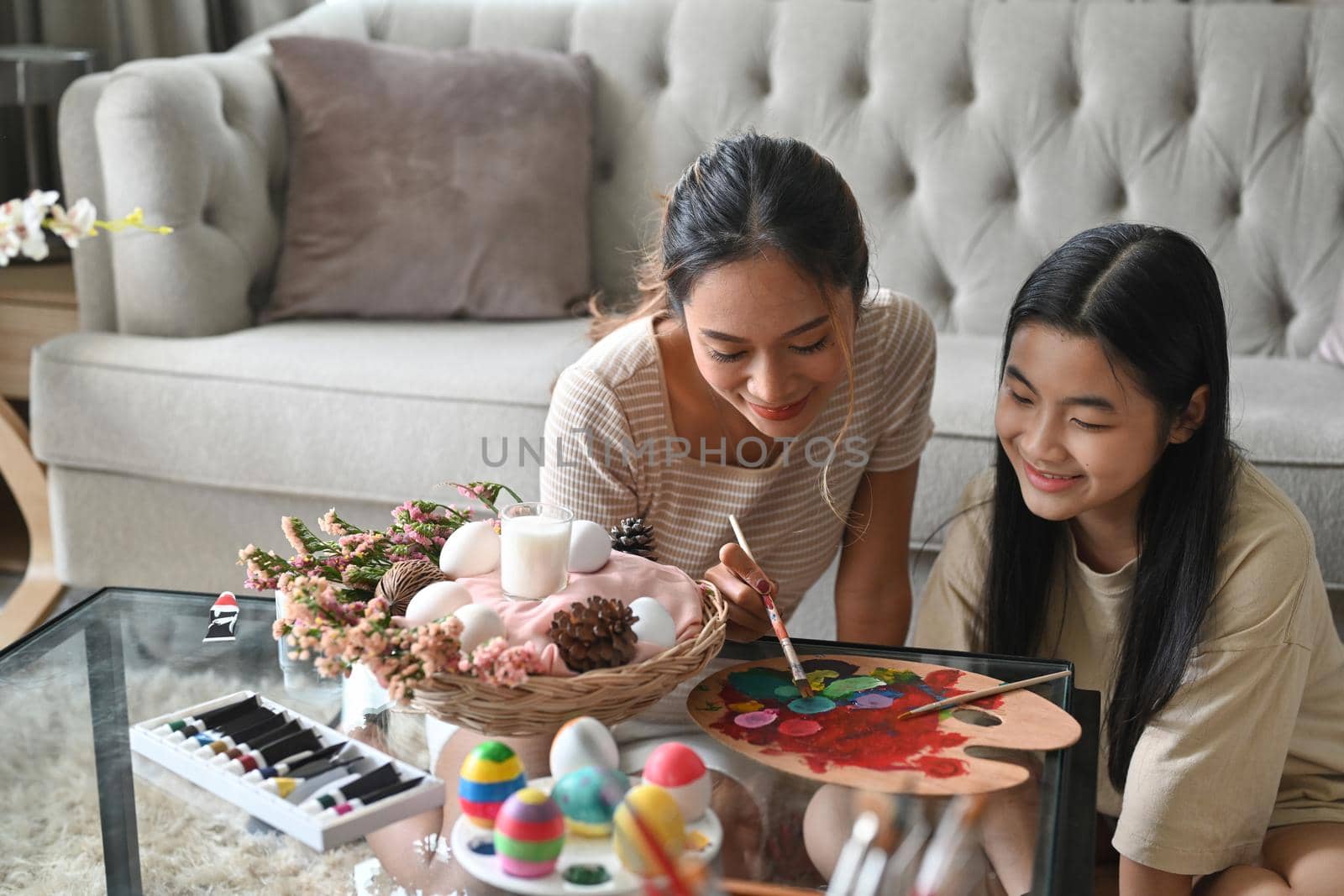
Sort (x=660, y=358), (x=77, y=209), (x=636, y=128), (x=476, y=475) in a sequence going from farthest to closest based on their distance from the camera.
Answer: (x=636, y=128) → (x=476, y=475) → (x=660, y=358) → (x=77, y=209)

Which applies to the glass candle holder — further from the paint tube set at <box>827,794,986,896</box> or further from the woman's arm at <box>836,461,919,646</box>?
the woman's arm at <box>836,461,919,646</box>

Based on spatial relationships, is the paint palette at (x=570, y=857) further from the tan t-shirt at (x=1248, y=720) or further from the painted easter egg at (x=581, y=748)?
the tan t-shirt at (x=1248, y=720)

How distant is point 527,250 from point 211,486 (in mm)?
635

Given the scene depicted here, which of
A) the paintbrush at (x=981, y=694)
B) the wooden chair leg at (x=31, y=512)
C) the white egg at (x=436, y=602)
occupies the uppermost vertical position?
the white egg at (x=436, y=602)

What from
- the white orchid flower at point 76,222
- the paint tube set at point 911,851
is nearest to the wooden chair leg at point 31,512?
the white orchid flower at point 76,222

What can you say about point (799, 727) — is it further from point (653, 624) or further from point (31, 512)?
point (31, 512)

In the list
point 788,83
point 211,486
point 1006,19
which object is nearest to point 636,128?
point 788,83

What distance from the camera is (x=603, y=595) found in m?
1.03

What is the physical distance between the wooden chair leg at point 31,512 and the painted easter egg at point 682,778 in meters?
1.63

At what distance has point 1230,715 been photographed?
1174mm

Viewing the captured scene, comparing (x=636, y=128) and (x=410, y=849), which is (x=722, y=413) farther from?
(x=636, y=128)

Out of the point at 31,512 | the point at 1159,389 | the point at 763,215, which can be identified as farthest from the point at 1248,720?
the point at 31,512

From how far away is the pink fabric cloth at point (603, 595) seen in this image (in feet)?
3.11

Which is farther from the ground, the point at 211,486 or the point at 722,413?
the point at 722,413
